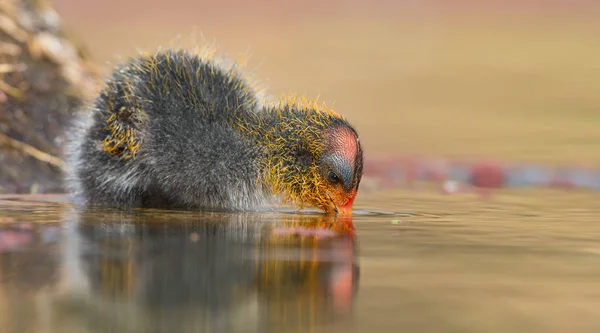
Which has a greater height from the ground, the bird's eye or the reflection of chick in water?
the bird's eye

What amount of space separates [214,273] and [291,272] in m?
0.39

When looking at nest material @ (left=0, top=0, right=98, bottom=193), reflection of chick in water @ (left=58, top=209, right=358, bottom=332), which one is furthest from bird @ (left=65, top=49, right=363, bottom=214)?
nest material @ (left=0, top=0, right=98, bottom=193)

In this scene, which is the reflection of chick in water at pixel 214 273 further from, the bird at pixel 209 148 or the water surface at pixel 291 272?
the bird at pixel 209 148

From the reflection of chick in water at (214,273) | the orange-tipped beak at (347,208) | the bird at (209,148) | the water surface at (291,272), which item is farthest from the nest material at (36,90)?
the reflection of chick in water at (214,273)

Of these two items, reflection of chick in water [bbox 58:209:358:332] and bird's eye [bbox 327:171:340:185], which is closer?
reflection of chick in water [bbox 58:209:358:332]

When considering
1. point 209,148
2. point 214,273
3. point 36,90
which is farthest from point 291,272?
point 36,90

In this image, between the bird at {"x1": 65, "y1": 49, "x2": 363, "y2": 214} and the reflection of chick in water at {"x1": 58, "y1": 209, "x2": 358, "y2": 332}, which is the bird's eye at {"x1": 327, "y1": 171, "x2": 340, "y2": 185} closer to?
the bird at {"x1": 65, "y1": 49, "x2": 363, "y2": 214}

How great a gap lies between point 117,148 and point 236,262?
3.86 metres

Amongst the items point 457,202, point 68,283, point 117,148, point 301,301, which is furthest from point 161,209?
point 301,301

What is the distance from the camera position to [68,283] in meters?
3.95

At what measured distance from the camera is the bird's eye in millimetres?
7547

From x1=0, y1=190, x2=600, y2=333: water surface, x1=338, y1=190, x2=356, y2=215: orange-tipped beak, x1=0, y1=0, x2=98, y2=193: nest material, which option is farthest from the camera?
x1=0, y1=0, x2=98, y2=193: nest material

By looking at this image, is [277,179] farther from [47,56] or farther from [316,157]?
[47,56]

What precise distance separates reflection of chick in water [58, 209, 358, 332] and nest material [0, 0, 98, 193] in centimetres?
401
